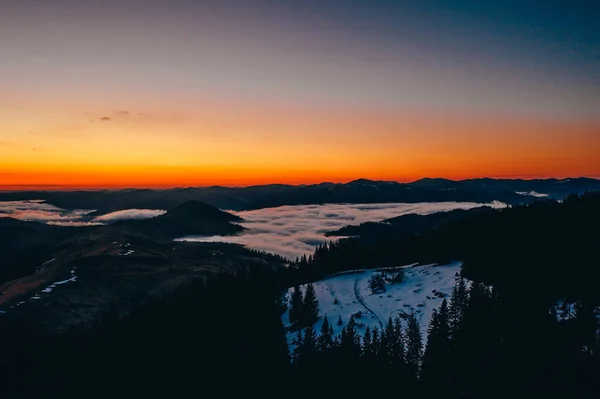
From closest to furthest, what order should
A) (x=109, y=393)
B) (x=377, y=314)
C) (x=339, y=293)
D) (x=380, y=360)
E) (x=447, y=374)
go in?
(x=447, y=374) → (x=380, y=360) → (x=377, y=314) → (x=109, y=393) → (x=339, y=293)

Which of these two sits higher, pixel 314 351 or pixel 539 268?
pixel 539 268

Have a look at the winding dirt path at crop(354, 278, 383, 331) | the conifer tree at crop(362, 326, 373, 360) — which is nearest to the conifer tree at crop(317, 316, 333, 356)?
the conifer tree at crop(362, 326, 373, 360)

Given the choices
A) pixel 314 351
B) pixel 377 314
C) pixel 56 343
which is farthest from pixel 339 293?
pixel 56 343

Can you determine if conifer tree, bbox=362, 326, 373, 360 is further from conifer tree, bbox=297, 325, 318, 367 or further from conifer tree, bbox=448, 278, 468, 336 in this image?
conifer tree, bbox=448, 278, 468, 336

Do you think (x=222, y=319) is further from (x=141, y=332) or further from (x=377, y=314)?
(x=377, y=314)

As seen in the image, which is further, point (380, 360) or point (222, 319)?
point (222, 319)

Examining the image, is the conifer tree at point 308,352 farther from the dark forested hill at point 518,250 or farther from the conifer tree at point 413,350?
the dark forested hill at point 518,250

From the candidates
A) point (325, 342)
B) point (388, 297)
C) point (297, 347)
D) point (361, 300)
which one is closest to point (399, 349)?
point (325, 342)
